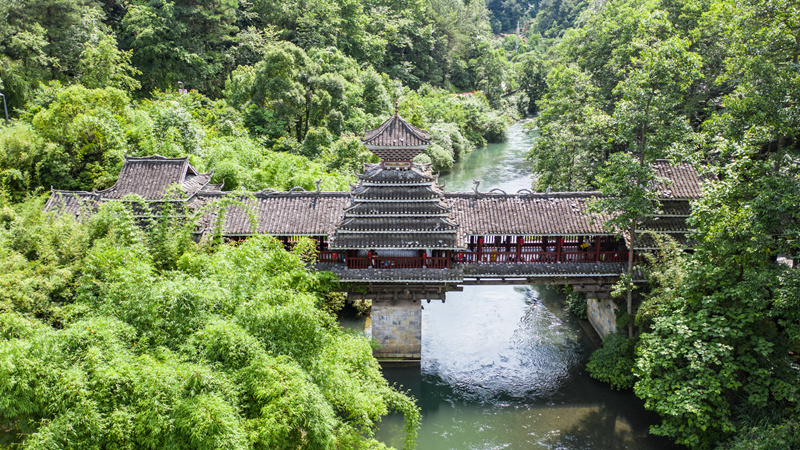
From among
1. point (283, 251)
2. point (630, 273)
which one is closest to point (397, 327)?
point (283, 251)

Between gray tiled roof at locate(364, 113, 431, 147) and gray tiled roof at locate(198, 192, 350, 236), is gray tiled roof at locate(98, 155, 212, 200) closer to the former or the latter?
gray tiled roof at locate(198, 192, 350, 236)

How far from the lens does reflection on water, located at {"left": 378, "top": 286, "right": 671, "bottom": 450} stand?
19.6m

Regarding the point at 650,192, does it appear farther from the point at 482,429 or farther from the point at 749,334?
the point at 482,429

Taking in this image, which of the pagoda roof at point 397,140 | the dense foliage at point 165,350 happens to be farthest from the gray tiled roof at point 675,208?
the dense foliage at point 165,350

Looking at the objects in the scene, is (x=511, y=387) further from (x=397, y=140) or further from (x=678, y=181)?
(x=397, y=140)

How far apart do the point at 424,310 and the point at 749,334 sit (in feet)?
48.0

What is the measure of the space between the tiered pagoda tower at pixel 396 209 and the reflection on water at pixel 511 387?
18.5 ft

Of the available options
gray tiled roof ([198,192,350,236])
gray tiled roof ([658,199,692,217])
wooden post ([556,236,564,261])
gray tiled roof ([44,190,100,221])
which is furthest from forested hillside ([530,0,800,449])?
gray tiled roof ([44,190,100,221])

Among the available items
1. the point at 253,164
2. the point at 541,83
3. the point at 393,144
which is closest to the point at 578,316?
the point at 393,144

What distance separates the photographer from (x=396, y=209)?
21422mm

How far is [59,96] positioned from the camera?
29.8m

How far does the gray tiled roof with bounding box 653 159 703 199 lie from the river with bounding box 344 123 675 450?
7.45 metres

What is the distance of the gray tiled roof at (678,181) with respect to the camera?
71.7 feet

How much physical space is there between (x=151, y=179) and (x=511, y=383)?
54.2ft
